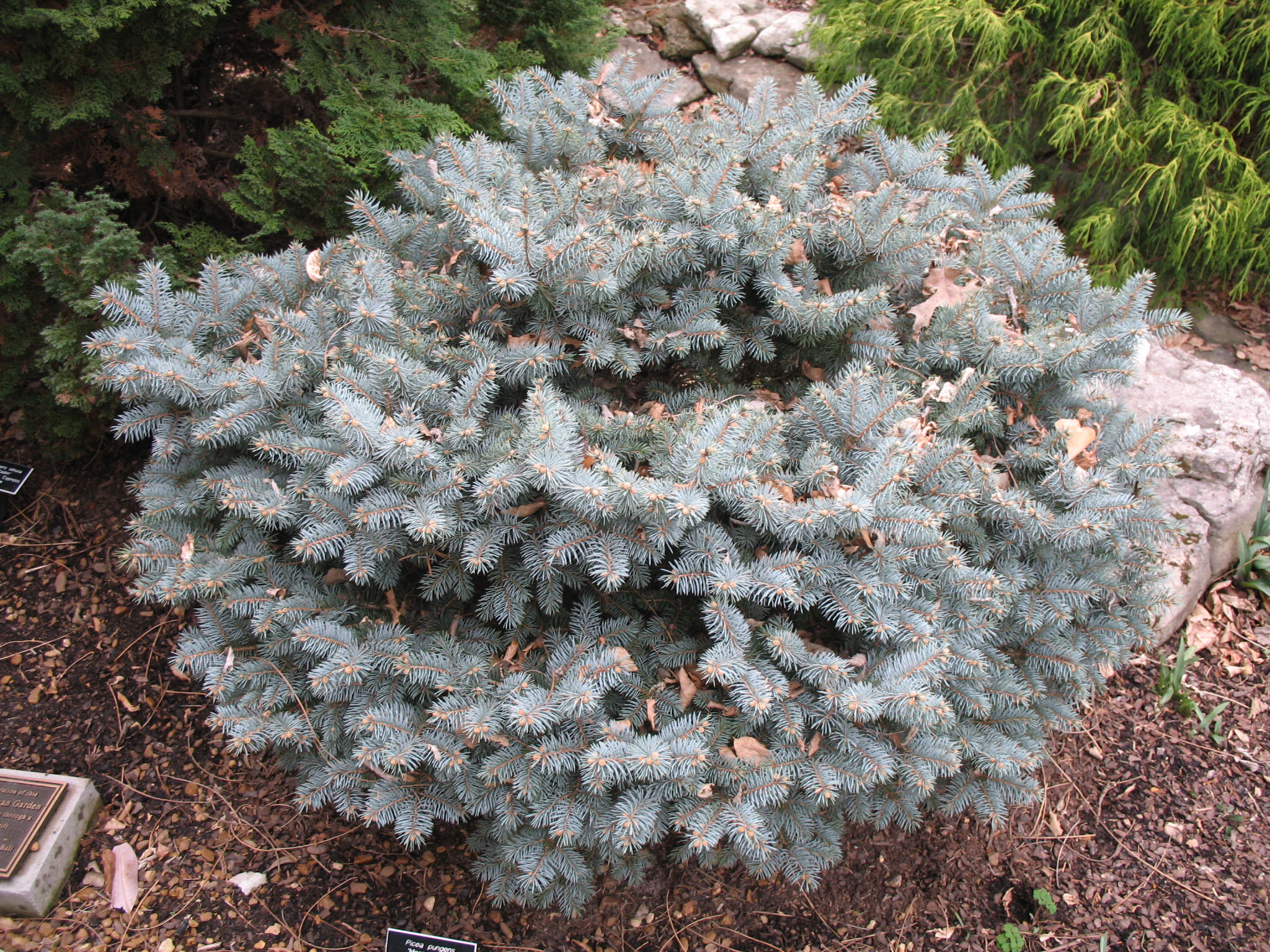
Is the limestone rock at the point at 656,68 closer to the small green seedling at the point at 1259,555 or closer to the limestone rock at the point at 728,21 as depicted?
the limestone rock at the point at 728,21

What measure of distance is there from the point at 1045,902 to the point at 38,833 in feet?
9.23

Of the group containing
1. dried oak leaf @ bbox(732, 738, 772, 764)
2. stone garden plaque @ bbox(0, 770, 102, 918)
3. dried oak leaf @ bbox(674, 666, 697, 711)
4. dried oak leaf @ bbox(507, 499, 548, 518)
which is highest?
dried oak leaf @ bbox(507, 499, 548, 518)

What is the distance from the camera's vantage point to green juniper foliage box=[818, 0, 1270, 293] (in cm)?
372

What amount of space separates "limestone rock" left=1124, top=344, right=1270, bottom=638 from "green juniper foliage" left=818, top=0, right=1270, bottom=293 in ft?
2.82

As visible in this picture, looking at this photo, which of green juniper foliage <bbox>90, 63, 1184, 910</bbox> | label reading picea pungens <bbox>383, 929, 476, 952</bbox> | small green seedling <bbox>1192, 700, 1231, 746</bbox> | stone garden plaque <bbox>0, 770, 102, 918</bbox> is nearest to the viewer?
green juniper foliage <bbox>90, 63, 1184, 910</bbox>

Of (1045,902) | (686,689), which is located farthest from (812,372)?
(1045,902)

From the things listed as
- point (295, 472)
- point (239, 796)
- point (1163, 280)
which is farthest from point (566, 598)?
point (1163, 280)

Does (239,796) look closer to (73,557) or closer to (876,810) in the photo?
(73,557)

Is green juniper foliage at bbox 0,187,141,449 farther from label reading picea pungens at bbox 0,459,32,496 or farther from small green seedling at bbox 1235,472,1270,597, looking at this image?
small green seedling at bbox 1235,472,1270,597

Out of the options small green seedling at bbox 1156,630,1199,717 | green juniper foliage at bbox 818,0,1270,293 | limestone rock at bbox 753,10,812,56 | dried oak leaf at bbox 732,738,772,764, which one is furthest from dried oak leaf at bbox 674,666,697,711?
A: limestone rock at bbox 753,10,812,56

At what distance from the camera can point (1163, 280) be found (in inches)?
164

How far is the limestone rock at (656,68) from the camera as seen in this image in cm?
502

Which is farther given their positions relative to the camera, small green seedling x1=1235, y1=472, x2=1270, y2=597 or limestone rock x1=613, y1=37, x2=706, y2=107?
limestone rock x1=613, y1=37, x2=706, y2=107

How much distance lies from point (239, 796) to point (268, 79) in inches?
101
